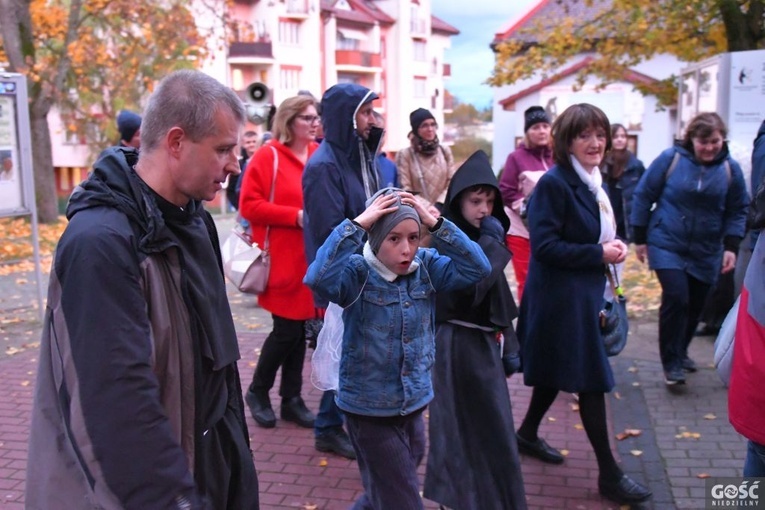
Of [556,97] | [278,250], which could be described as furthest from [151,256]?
[556,97]

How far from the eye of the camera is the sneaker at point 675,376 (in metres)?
6.13

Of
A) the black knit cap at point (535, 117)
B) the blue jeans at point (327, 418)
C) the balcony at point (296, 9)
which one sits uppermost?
the balcony at point (296, 9)

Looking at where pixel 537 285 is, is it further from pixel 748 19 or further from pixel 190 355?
pixel 748 19

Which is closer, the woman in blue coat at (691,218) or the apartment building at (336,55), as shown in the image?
the woman in blue coat at (691,218)

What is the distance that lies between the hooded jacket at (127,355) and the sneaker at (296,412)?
3119 mm

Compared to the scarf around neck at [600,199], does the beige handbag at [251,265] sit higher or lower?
lower

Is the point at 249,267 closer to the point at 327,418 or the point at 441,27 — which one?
the point at 327,418

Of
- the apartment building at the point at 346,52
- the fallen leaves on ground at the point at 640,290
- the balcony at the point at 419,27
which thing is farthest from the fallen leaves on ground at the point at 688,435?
the balcony at the point at 419,27

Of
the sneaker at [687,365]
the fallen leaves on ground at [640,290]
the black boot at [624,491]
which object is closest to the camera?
the black boot at [624,491]

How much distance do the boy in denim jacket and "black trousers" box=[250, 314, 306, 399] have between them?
1.82 meters

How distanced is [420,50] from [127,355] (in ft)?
229

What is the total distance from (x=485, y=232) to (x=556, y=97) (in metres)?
23.8

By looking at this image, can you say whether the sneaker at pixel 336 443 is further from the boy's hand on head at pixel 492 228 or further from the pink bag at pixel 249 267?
the boy's hand on head at pixel 492 228

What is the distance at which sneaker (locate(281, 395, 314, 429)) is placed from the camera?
5.46 metres
